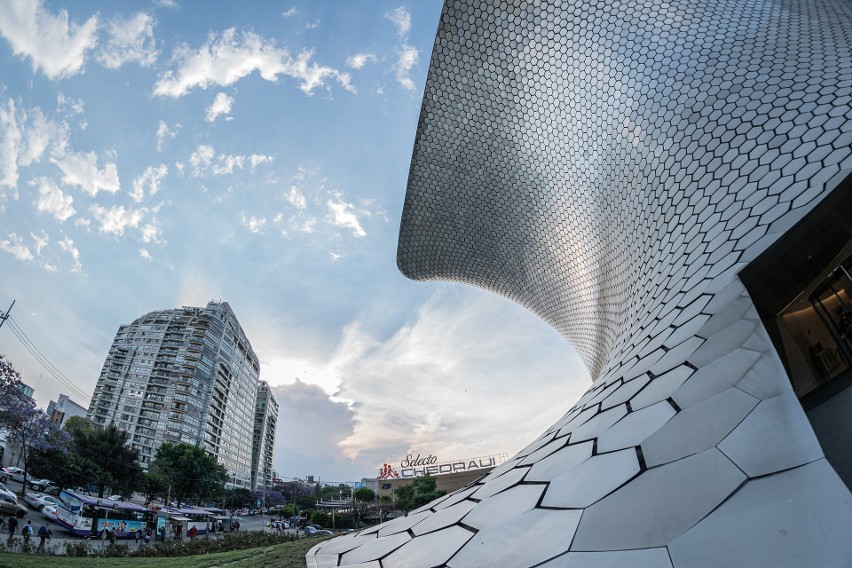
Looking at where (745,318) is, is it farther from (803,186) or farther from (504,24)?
(504,24)

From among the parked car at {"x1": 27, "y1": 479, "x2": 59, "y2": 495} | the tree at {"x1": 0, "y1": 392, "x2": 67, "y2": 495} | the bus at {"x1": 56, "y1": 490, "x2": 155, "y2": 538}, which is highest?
the tree at {"x1": 0, "y1": 392, "x2": 67, "y2": 495}

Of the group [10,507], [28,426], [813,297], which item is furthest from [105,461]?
[813,297]

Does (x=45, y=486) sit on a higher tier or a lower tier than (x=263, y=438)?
lower

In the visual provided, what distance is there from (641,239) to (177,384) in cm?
7182

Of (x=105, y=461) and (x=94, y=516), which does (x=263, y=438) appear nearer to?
(x=105, y=461)

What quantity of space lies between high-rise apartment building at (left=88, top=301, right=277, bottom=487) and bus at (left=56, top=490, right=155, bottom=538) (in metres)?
47.0

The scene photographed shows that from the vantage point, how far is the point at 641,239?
7.58m

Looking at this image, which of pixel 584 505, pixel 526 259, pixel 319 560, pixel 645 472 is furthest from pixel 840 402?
pixel 526 259

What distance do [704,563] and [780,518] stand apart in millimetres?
418

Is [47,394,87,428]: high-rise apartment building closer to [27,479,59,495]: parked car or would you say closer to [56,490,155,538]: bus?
[27,479,59,495]: parked car

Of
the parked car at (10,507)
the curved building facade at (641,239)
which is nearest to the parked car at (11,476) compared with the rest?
the parked car at (10,507)

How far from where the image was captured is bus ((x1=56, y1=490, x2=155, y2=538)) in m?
16.8

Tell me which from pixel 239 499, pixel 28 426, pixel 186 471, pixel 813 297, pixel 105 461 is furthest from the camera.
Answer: pixel 239 499

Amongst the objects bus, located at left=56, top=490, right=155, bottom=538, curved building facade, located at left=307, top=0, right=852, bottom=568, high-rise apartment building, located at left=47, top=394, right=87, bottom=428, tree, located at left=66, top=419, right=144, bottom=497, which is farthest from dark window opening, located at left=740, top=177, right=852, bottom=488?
high-rise apartment building, located at left=47, top=394, right=87, bottom=428
